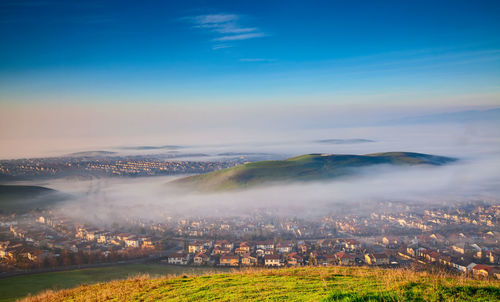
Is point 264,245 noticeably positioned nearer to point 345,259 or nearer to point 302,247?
point 302,247

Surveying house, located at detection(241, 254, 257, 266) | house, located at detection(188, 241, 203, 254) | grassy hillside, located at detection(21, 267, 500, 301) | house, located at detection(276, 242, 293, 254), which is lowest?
house, located at detection(188, 241, 203, 254)

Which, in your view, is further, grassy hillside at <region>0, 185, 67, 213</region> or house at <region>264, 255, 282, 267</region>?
grassy hillside at <region>0, 185, 67, 213</region>

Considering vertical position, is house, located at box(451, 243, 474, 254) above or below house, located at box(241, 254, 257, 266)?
above

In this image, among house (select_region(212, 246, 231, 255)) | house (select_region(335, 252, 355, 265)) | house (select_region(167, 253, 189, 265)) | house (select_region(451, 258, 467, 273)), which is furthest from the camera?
house (select_region(212, 246, 231, 255))

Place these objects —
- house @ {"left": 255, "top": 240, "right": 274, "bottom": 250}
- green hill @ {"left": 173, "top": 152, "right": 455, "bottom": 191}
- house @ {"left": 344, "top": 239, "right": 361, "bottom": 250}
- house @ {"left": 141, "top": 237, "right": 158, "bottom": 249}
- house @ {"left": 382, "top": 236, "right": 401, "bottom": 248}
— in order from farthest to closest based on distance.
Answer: green hill @ {"left": 173, "top": 152, "right": 455, "bottom": 191}, house @ {"left": 141, "top": 237, "right": 158, "bottom": 249}, house @ {"left": 255, "top": 240, "right": 274, "bottom": 250}, house @ {"left": 382, "top": 236, "right": 401, "bottom": 248}, house @ {"left": 344, "top": 239, "right": 361, "bottom": 250}

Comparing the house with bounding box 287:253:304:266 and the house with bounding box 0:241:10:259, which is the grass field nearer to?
the house with bounding box 0:241:10:259

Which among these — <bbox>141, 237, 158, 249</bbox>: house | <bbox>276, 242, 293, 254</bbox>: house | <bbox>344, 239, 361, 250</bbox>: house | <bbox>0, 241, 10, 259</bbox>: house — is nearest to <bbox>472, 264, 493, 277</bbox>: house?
<bbox>344, 239, 361, 250</bbox>: house
